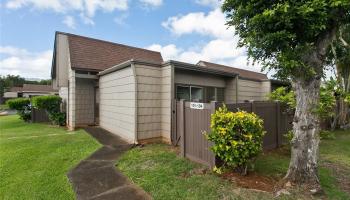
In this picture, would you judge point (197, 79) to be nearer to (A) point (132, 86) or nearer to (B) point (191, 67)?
(B) point (191, 67)

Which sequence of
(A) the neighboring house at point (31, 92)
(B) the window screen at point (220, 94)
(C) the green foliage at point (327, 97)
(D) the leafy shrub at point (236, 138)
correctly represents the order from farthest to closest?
1. (A) the neighboring house at point (31, 92)
2. (B) the window screen at point (220, 94)
3. (C) the green foliage at point (327, 97)
4. (D) the leafy shrub at point (236, 138)

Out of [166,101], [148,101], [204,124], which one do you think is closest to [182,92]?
[166,101]

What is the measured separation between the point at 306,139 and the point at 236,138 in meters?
1.27

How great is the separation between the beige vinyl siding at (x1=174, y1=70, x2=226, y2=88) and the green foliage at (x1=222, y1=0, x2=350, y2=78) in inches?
178

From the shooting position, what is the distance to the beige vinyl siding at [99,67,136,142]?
814 cm

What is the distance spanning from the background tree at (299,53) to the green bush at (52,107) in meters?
13.4

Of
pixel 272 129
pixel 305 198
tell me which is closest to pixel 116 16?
pixel 272 129

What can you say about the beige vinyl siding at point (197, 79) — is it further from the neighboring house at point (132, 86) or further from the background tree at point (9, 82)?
the background tree at point (9, 82)

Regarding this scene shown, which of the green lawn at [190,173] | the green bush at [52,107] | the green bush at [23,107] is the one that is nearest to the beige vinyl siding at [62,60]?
the green bush at [52,107]

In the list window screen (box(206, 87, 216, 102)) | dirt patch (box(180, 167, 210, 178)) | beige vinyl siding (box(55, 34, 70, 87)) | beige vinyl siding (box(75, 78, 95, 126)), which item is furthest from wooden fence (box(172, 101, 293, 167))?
A: beige vinyl siding (box(55, 34, 70, 87))

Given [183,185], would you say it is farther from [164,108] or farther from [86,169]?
[164,108]

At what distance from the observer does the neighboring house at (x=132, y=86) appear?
26.2 ft

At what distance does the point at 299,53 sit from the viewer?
13.4ft

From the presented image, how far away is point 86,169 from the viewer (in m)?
5.42
